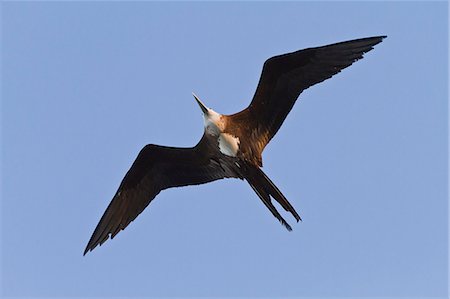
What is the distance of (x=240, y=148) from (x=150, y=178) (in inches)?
54.4

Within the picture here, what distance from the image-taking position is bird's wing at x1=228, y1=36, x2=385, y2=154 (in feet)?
32.3

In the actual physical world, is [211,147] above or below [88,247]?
above

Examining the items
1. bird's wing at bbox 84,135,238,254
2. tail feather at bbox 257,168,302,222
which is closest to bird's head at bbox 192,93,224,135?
bird's wing at bbox 84,135,238,254

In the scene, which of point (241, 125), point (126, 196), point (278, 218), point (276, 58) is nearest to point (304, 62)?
point (276, 58)

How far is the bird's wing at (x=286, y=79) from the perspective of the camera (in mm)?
9836

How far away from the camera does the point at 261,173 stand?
984 cm

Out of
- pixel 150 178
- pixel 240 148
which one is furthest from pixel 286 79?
pixel 150 178

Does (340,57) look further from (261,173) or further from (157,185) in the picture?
(157,185)

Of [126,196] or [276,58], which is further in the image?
[126,196]

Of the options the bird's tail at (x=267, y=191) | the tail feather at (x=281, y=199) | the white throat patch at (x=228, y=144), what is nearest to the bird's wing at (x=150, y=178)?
the white throat patch at (x=228, y=144)

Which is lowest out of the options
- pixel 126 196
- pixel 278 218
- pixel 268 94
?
pixel 278 218

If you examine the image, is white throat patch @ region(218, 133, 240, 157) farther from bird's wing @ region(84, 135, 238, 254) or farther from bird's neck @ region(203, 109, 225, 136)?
bird's wing @ region(84, 135, 238, 254)

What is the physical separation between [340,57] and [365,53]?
0.29 meters

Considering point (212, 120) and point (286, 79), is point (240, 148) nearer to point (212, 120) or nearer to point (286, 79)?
point (212, 120)
